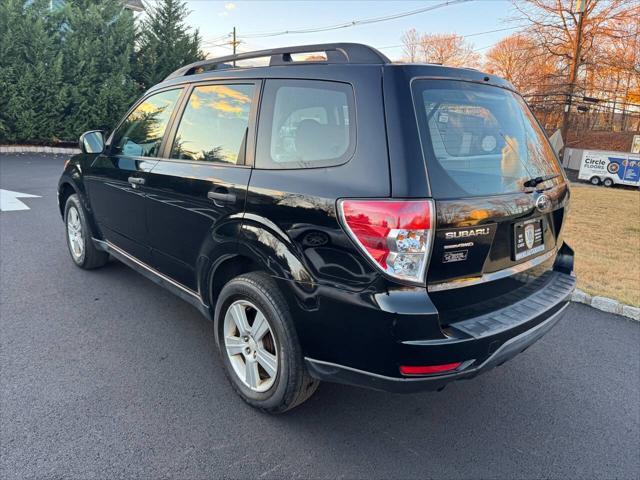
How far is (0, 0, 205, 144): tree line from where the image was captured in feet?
45.4

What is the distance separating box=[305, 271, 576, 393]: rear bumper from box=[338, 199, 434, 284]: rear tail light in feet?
1.01

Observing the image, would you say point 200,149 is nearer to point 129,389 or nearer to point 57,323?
point 129,389

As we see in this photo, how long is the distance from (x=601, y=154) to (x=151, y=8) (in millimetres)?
22671

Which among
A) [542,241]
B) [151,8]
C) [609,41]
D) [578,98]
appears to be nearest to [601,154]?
[578,98]

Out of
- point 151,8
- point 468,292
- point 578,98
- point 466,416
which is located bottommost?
point 466,416

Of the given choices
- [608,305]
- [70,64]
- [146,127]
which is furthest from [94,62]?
[608,305]

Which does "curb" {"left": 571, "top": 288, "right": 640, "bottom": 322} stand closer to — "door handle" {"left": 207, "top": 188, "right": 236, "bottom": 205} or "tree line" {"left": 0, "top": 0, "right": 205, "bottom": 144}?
"door handle" {"left": 207, "top": 188, "right": 236, "bottom": 205}

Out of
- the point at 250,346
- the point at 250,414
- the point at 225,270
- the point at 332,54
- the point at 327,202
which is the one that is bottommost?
the point at 250,414

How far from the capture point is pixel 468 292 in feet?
7.23

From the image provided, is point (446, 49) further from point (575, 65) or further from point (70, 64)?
point (70, 64)

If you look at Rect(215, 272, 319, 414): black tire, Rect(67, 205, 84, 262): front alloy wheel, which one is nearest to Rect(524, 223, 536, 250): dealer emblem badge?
Rect(215, 272, 319, 414): black tire

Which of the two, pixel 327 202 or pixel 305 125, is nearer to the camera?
pixel 327 202

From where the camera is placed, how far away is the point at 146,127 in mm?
3730

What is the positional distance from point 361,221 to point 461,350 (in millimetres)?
Answer: 725
